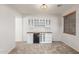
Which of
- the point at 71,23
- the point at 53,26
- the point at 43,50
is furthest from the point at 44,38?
the point at 43,50

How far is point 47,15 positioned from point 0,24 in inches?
227

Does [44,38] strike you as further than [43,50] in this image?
Yes

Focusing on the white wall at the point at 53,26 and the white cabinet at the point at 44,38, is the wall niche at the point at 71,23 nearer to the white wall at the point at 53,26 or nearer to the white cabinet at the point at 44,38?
the white wall at the point at 53,26

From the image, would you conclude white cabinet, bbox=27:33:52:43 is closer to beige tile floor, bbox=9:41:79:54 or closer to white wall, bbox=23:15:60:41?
white wall, bbox=23:15:60:41

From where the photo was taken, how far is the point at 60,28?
370 inches

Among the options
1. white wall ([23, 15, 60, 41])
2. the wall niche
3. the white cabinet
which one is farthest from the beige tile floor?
white wall ([23, 15, 60, 41])

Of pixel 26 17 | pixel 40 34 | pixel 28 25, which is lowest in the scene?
pixel 40 34

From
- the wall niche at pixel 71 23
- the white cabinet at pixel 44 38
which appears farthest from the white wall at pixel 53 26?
the wall niche at pixel 71 23

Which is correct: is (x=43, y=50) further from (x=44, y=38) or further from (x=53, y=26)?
(x=53, y=26)

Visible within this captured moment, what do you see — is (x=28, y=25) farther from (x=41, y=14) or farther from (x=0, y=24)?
(x=0, y=24)

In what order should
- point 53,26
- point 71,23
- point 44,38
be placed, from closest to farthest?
point 71,23
point 44,38
point 53,26
